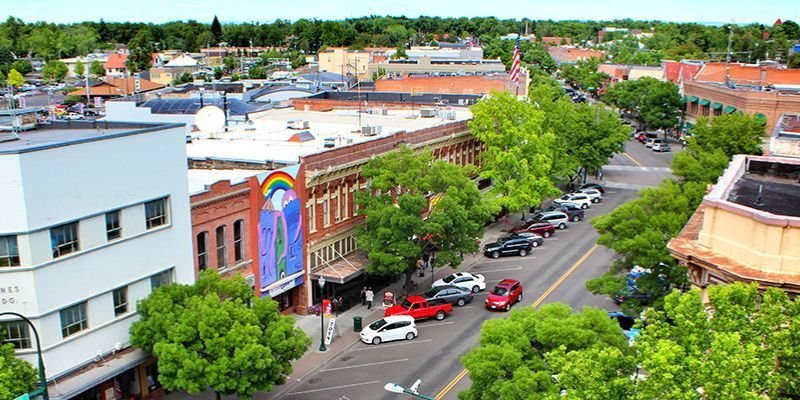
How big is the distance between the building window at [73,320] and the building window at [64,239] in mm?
2120

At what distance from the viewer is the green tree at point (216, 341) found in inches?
1043

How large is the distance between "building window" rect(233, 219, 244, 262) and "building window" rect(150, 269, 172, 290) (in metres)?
5.27

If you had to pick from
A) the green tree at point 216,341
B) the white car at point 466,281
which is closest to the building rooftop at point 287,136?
the white car at point 466,281

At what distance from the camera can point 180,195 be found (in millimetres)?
31609

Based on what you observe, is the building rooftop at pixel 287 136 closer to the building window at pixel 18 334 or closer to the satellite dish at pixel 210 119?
the satellite dish at pixel 210 119

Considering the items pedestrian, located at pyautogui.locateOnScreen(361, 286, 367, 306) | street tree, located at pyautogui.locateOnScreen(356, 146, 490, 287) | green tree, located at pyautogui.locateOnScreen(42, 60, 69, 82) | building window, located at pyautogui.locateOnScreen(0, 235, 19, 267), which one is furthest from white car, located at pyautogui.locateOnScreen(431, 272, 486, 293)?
green tree, located at pyautogui.locateOnScreen(42, 60, 69, 82)

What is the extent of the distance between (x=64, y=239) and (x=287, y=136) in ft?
83.1

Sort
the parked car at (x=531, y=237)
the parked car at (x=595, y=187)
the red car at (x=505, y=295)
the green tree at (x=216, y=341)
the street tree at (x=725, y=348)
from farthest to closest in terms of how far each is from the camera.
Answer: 1. the parked car at (x=595, y=187)
2. the parked car at (x=531, y=237)
3. the red car at (x=505, y=295)
4. the green tree at (x=216, y=341)
5. the street tree at (x=725, y=348)

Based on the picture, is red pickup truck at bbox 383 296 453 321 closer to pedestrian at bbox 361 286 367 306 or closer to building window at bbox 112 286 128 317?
pedestrian at bbox 361 286 367 306

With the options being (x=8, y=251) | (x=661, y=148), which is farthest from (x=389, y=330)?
(x=661, y=148)

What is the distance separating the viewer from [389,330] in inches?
1526

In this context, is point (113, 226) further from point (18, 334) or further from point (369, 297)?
point (369, 297)

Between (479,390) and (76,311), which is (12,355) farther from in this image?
(479,390)

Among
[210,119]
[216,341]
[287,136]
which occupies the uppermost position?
[210,119]
